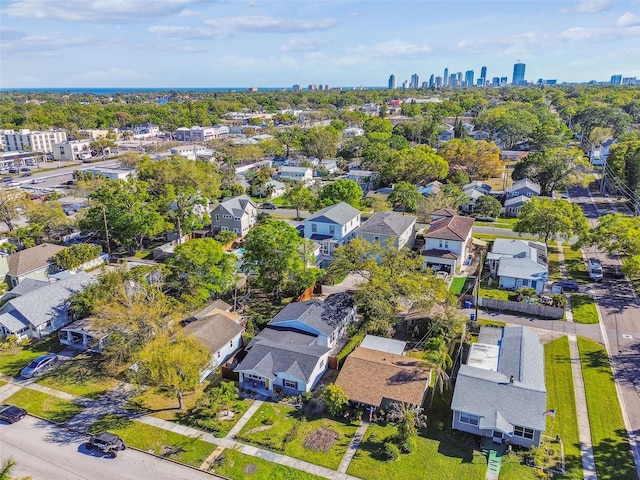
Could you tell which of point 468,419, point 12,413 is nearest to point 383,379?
point 468,419

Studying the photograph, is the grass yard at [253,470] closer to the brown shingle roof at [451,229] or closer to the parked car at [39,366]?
the parked car at [39,366]

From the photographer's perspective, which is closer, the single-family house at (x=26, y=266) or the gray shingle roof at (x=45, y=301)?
the gray shingle roof at (x=45, y=301)

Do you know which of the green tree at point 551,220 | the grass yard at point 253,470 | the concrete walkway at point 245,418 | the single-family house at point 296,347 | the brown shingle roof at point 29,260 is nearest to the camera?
the grass yard at point 253,470

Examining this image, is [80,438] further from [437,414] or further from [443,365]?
[443,365]

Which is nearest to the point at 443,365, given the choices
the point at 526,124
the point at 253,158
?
the point at 253,158

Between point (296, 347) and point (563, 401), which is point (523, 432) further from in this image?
point (296, 347)

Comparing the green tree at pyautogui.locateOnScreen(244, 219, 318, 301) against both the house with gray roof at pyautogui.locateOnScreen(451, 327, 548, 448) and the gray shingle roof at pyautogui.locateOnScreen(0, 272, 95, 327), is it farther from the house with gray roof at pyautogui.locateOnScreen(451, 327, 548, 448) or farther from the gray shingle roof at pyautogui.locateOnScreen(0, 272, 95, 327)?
the house with gray roof at pyautogui.locateOnScreen(451, 327, 548, 448)

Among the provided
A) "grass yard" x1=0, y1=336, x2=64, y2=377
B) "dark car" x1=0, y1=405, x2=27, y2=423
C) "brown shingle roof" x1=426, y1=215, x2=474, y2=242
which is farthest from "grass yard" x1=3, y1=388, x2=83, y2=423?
"brown shingle roof" x1=426, y1=215, x2=474, y2=242

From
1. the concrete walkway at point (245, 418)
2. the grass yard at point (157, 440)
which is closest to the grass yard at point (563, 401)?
the concrete walkway at point (245, 418)
